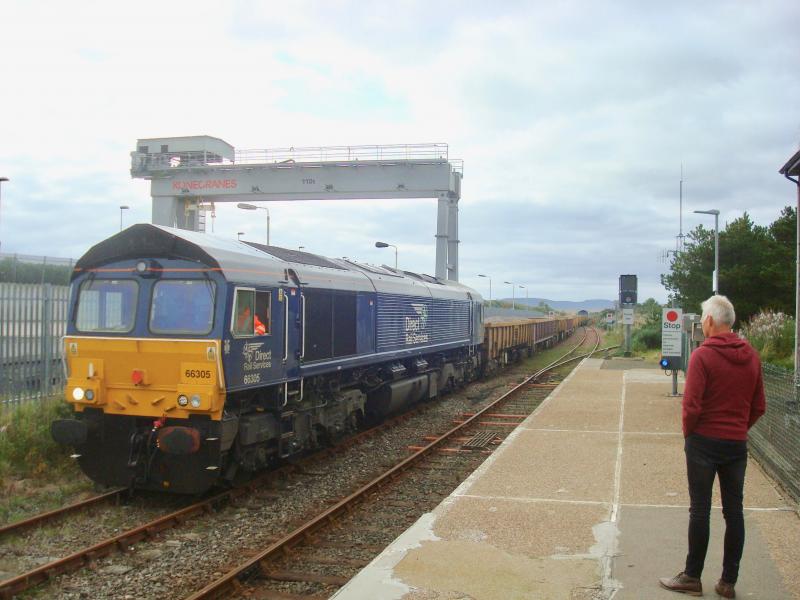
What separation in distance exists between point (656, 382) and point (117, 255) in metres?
15.9

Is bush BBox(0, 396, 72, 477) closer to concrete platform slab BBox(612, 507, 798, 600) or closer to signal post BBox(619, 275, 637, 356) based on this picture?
concrete platform slab BBox(612, 507, 798, 600)

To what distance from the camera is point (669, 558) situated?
557 centimetres

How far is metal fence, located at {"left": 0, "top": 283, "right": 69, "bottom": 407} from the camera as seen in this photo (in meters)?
10.3

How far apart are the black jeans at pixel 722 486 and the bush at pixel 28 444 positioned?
26.2 ft

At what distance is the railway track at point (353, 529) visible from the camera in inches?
245

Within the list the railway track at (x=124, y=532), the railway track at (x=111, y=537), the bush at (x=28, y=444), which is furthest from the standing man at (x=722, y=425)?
the bush at (x=28, y=444)

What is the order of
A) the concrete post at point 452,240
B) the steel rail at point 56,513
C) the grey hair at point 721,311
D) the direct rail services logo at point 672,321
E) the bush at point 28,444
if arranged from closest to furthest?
the grey hair at point 721,311
the steel rail at point 56,513
the bush at point 28,444
the direct rail services logo at point 672,321
the concrete post at point 452,240

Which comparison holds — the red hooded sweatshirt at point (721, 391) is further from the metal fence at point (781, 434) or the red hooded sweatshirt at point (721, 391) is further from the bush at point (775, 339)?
the bush at point (775, 339)

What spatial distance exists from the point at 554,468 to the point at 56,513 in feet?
18.8

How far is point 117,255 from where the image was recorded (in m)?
8.73

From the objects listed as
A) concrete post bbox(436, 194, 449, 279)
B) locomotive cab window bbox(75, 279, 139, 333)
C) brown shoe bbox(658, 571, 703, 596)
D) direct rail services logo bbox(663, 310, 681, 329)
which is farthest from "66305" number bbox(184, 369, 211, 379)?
concrete post bbox(436, 194, 449, 279)

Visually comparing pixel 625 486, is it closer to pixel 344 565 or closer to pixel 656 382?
pixel 344 565

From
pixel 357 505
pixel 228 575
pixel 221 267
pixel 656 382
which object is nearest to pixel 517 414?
pixel 656 382

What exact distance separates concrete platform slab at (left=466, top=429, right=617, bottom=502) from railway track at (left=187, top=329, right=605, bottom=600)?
2.73ft
